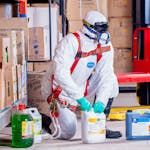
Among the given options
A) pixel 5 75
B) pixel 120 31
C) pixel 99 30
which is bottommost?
pixel 5 75

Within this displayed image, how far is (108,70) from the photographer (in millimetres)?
5203

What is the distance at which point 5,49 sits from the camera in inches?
189

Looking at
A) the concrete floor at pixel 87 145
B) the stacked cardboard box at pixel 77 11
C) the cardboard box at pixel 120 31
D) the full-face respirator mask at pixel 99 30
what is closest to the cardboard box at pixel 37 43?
the concrete floor at pixel 87 145

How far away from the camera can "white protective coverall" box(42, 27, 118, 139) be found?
486 centimetres

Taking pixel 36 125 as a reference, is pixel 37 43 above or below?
above

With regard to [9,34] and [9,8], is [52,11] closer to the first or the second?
[9,8]

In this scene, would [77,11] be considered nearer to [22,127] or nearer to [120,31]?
[120,31]

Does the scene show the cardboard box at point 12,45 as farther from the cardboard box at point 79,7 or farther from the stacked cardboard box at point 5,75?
the cardboard box at point 79,7

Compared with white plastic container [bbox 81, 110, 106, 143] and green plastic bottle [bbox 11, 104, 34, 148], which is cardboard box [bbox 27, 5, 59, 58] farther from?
green plastic bottle [bbox 11, 104, 34, 148]

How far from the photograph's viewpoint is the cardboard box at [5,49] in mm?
4676

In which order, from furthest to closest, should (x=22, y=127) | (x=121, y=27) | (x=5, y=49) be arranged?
(x=121, y=27) < (x=5, y=49) < (x=22, y=127)

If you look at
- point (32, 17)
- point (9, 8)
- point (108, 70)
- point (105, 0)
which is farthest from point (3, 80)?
point (105, 0)

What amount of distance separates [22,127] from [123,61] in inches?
→ 190

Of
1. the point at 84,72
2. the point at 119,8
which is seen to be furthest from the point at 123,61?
the point at 84,72
